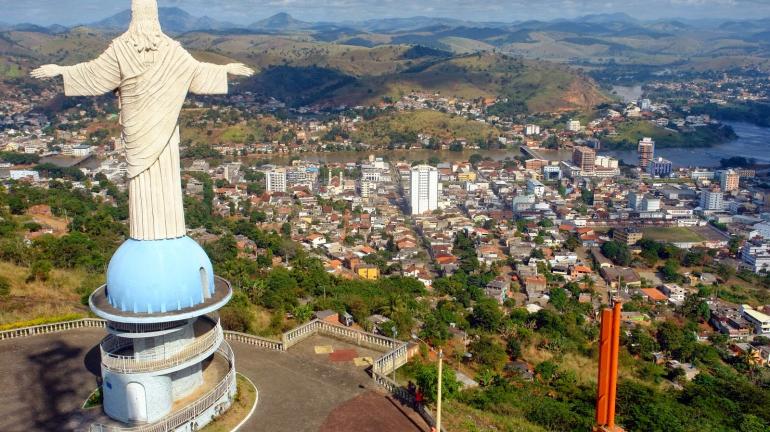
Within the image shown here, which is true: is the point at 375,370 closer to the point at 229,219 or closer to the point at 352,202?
the point at 229,219

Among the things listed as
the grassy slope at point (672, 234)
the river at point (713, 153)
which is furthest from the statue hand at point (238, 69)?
the river at point (713, 153)

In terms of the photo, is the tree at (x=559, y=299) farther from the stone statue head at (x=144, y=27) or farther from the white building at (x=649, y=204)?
the stone statue head at (x=144, y=27)

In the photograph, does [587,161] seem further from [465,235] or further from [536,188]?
[465,235]

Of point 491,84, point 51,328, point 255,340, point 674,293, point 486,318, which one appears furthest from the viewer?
point 491,84

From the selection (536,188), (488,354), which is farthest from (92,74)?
(536,188)

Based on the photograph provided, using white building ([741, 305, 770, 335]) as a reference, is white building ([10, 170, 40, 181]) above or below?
above

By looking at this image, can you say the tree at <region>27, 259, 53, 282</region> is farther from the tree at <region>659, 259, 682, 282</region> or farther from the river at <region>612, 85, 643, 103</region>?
the river at <region>612, 85, 643, 103</region>

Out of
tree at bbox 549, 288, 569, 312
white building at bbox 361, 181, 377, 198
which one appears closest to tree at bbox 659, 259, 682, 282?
tree at bbox 549, 288, 569, 312
